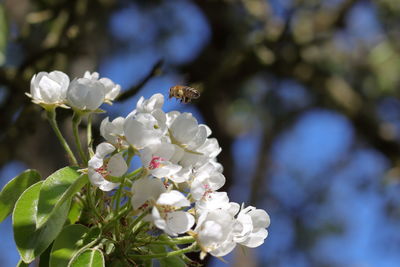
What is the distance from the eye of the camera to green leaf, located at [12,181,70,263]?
0.78m

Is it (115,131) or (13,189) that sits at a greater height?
(115,131)

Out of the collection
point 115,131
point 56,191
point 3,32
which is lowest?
point 3,32

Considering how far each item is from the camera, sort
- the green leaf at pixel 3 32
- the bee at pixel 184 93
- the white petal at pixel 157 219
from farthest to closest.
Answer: the green leaf at pixel 3 32 < the bee at pixel 184 93 < the white petal at pixel 157 219

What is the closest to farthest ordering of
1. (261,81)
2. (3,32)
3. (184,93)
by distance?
(184,93) < (3,32) < (261,81)

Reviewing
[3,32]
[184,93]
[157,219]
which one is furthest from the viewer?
[3,32]

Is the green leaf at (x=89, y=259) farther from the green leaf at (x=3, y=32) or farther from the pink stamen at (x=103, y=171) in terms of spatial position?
the green leaf at (x=3, y=32)

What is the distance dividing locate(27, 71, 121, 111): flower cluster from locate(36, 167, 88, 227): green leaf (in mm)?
120

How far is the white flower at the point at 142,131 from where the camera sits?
795 millimetres

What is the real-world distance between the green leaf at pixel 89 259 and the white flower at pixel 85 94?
0.24 metres

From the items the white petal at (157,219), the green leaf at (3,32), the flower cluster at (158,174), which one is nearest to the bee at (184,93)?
the flower cluster at (158,174)

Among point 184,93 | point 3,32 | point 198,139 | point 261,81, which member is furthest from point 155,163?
point 261,81

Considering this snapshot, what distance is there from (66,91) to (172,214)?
11.7 inches

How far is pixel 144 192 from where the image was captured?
2.56ft

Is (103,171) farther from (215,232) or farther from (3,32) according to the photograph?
(3,32)
